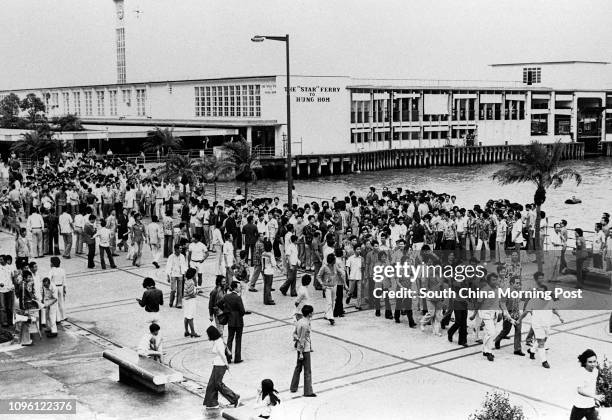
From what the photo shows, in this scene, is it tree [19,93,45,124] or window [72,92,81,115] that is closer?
tree [19,93,45,124]

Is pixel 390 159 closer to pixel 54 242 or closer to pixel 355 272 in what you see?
pixel 54 242

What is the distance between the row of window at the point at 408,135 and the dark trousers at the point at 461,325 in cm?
5630

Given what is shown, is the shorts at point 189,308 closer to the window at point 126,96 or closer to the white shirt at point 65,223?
the white shirt at point 65,223

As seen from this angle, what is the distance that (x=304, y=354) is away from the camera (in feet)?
38.3

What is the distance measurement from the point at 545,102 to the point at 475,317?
8113cm

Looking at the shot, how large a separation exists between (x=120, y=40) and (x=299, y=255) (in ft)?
314

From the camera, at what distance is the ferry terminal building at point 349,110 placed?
6406 cm

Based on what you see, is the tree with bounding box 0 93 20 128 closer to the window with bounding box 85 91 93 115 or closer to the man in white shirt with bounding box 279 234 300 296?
the window with bounding box 85 91 93 115

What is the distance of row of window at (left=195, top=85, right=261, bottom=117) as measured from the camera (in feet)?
217

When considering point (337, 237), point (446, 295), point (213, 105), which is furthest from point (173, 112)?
point (446, 295)

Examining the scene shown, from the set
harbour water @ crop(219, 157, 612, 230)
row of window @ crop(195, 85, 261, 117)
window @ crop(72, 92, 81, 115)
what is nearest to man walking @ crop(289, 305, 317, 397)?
harbour water @ crop(219, 157, 612, 230)

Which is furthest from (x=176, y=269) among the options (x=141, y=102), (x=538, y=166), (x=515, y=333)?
(x=141, y=102)

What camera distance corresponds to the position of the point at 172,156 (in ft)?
109

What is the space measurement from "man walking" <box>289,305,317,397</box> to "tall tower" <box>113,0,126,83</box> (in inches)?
3964
